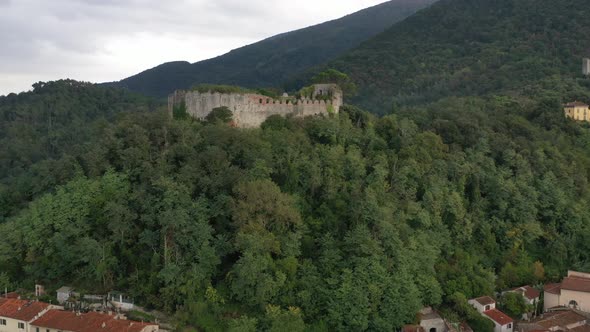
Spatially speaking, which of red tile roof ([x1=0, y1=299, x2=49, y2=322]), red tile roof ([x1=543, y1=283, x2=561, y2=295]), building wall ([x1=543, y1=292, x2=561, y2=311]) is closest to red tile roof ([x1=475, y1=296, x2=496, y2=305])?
building wall ([x1=543, y1=292, x2=561, y2=311])

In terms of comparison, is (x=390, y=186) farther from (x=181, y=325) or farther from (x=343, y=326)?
(x=181, y=325)

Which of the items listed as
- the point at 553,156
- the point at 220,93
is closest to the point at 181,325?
the point at 220,93

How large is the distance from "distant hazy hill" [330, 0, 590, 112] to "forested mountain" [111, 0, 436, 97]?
36.8 m

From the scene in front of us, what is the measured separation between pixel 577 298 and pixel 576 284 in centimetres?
83

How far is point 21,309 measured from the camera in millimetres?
32031

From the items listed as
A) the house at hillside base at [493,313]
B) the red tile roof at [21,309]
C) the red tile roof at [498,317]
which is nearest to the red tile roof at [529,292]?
the house at hillside base at [493,313]

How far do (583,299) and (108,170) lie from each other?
86.3 ft

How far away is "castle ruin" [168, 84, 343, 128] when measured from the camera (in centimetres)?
4019

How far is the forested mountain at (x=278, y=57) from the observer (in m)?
147

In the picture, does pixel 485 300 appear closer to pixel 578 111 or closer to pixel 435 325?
pixel 435 325

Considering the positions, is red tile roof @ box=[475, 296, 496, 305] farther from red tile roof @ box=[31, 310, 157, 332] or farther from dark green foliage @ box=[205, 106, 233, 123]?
dark green foliage @ box=[205, 106, 233, 123]

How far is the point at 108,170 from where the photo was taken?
3681 centimetres

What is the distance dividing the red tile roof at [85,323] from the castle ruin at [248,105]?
14.2 m

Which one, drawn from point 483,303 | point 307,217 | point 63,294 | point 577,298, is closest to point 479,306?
point 483,303
